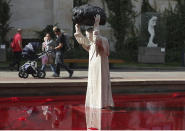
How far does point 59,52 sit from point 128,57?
13.0 meters

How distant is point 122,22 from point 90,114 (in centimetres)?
1876

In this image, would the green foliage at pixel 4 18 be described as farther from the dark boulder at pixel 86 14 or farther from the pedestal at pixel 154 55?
the dark boulder at pixel 86 14

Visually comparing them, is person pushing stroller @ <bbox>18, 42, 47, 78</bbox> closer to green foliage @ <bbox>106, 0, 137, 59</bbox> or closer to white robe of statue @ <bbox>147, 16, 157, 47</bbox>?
white robe of statue @ <bbox>147, 16, 157, 47</bbox>

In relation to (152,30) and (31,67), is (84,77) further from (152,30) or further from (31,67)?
(152,30)

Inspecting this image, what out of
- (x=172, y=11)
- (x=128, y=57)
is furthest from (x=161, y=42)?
(x=172, y=11)

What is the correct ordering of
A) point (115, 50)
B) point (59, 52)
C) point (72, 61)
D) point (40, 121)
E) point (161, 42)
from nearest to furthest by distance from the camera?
point (40, 121), point (59, 52), point (72, 61), point (161, 42), point (115, 50)

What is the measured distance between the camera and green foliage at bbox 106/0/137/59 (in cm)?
2442

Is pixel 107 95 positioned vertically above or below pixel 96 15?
below

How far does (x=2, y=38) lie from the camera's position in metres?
21.9

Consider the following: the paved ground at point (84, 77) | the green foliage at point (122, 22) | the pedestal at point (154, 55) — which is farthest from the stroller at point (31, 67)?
the green foliage at point (122, 22)

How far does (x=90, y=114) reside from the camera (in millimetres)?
6332

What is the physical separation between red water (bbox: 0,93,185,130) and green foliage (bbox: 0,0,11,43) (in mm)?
14980

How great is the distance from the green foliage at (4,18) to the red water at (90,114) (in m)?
15.0

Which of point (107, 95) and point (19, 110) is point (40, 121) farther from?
point (107, 95)
